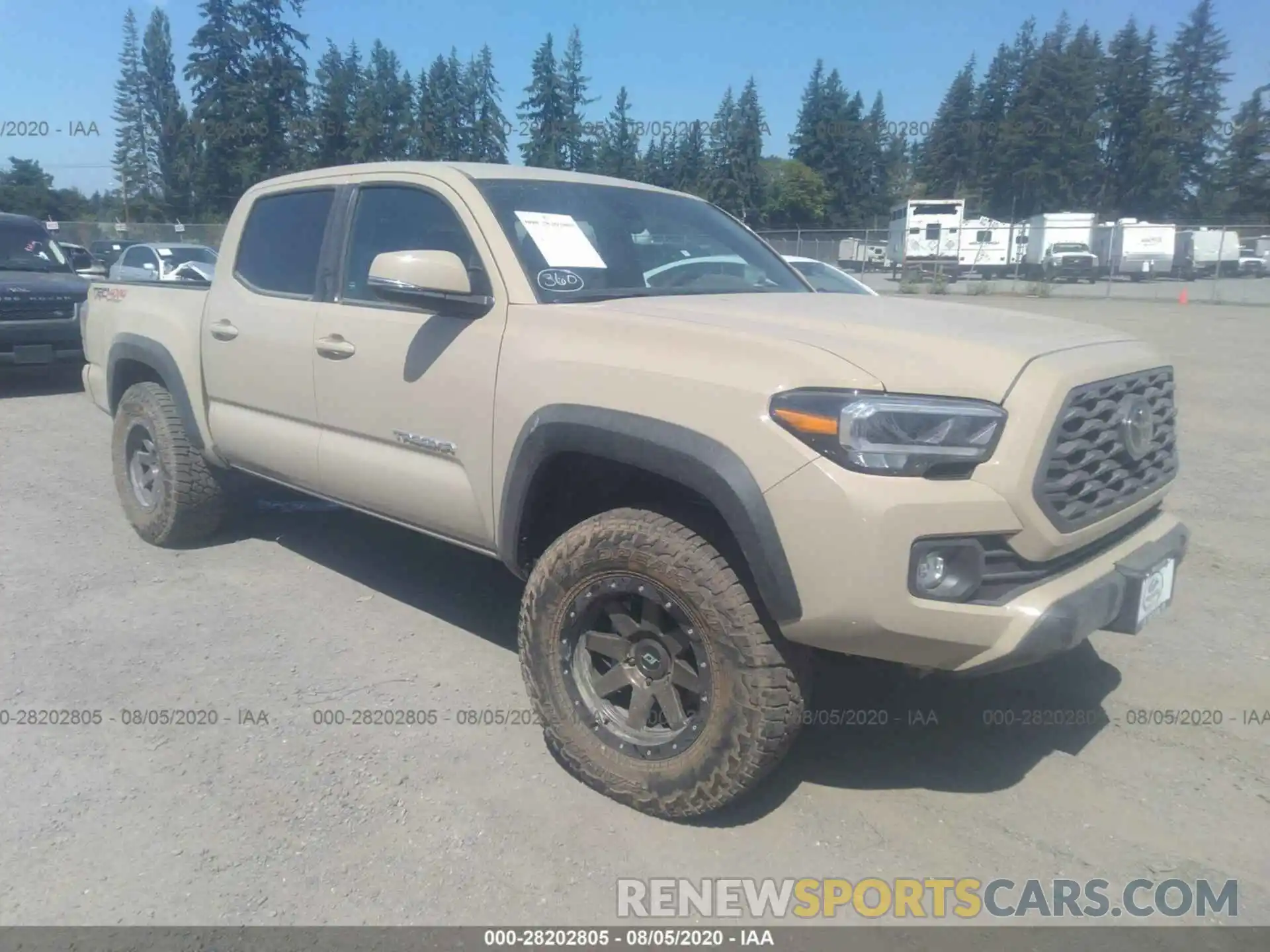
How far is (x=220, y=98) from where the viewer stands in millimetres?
45062

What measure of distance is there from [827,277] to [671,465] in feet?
29.4

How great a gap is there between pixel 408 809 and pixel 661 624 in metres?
0.98

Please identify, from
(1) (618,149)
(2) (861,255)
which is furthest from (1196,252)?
(1) (618,149)

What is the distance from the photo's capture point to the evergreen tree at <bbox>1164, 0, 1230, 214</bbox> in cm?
6612

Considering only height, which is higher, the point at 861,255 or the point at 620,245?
the point at 861,255

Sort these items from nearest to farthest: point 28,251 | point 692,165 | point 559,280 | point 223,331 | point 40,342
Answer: point 559,280 → point 223,331 → point 40,342 → point 28,251 → point 692,165

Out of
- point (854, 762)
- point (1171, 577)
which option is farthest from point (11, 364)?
point (1171, 577)

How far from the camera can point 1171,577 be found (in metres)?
3.27

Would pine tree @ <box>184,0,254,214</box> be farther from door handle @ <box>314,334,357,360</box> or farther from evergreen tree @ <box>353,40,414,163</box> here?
door handle @ <box>314,334,357,360</box>

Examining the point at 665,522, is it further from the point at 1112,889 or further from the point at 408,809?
the point at 1112,889

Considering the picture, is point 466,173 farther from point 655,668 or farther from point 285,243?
point 655,668

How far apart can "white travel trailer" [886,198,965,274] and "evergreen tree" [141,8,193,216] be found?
32109 mm

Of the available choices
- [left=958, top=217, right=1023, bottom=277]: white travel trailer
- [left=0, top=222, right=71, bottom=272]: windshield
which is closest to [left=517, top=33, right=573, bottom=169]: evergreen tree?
[left=958, top=217, right=1023, bottom=277]: white travel trailer
